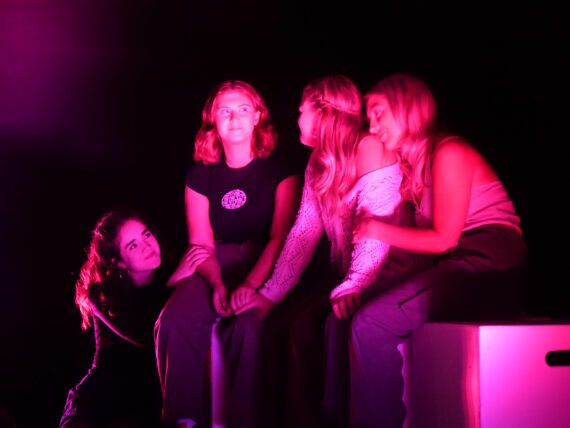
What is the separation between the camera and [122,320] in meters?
2.42

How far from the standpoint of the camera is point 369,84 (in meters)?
2.62

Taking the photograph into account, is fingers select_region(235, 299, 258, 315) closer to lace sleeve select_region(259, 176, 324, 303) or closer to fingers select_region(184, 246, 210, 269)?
lace sleeve select_region(259, 176, 324, 303)

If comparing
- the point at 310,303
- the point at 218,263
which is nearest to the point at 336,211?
the point at 310,303

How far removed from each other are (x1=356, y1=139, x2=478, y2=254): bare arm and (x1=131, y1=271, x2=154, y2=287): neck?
1.01 metres

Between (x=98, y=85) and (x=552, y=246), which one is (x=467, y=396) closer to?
(x=552, y=246)

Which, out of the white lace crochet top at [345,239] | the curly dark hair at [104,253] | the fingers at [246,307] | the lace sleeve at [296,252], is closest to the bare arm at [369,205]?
the white lace crochet top at [345,239]

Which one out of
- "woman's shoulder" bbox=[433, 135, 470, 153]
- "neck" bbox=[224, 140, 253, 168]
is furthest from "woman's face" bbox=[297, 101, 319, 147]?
"woman's shoulder" bbox=[433, 135, 470, 153]

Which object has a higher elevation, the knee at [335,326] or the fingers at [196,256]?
the fingers at [196,256]

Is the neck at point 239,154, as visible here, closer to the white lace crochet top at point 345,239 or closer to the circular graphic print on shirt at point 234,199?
the circular graphic print on shirt at point 234,199

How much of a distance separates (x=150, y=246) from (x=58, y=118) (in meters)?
0.92

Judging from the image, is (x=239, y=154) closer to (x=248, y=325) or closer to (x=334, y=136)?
(x=334, y=136)

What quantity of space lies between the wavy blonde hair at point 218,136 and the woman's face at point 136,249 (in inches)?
15.0

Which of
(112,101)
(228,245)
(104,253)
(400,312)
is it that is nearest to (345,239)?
(400,312)

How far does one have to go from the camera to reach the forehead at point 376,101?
1996 millimetres
